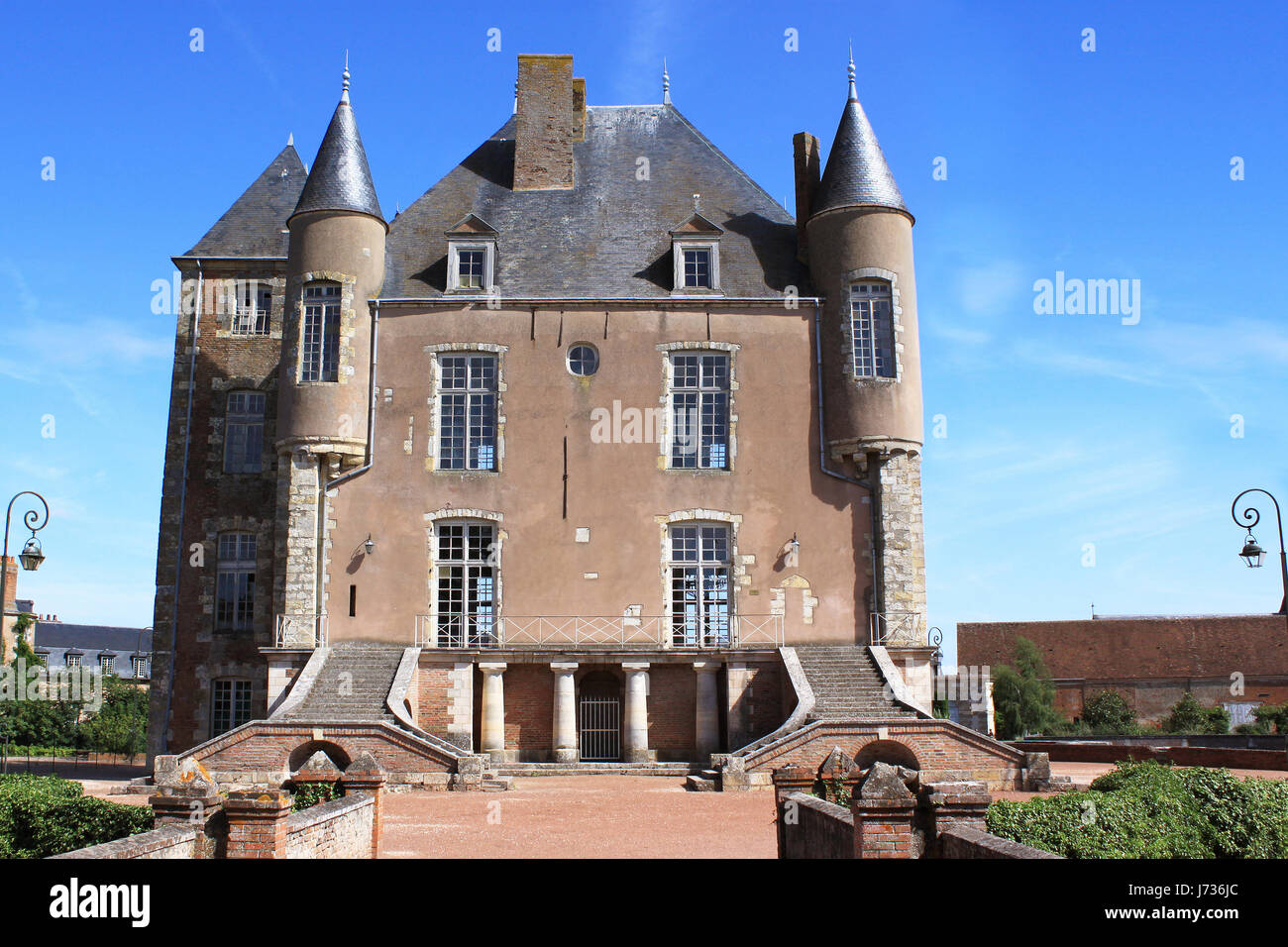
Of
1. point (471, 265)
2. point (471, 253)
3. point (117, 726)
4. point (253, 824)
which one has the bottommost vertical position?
point (117, 726)

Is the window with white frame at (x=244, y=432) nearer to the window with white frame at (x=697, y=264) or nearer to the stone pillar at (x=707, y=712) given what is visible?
the window with white frame at (x=697, y=264)

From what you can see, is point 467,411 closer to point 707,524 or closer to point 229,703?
point 707,524

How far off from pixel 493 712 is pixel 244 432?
11115mm

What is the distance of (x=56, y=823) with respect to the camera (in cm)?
1238

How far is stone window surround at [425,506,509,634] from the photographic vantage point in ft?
85.9

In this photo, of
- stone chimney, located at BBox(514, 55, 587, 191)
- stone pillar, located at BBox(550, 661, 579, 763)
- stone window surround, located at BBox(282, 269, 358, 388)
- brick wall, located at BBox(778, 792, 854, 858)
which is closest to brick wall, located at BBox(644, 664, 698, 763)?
stone pillar, located at BBox(550, 661, 579, 763)

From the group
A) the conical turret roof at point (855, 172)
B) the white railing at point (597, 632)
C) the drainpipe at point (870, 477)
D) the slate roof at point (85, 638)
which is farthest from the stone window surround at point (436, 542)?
the slate roof at point (85, 638)

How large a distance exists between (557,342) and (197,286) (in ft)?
35.6

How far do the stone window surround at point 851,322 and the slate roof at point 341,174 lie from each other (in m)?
11.1

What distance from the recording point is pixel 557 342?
89.6 ft

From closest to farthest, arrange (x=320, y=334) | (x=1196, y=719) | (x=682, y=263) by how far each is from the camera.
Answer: (x=320, y=334), (x=682, y=263), (x=1196, y=719)

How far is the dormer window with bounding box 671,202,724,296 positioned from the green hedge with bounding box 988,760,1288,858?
1654 centimetres

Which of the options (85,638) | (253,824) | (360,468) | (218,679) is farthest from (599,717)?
(85,638)
